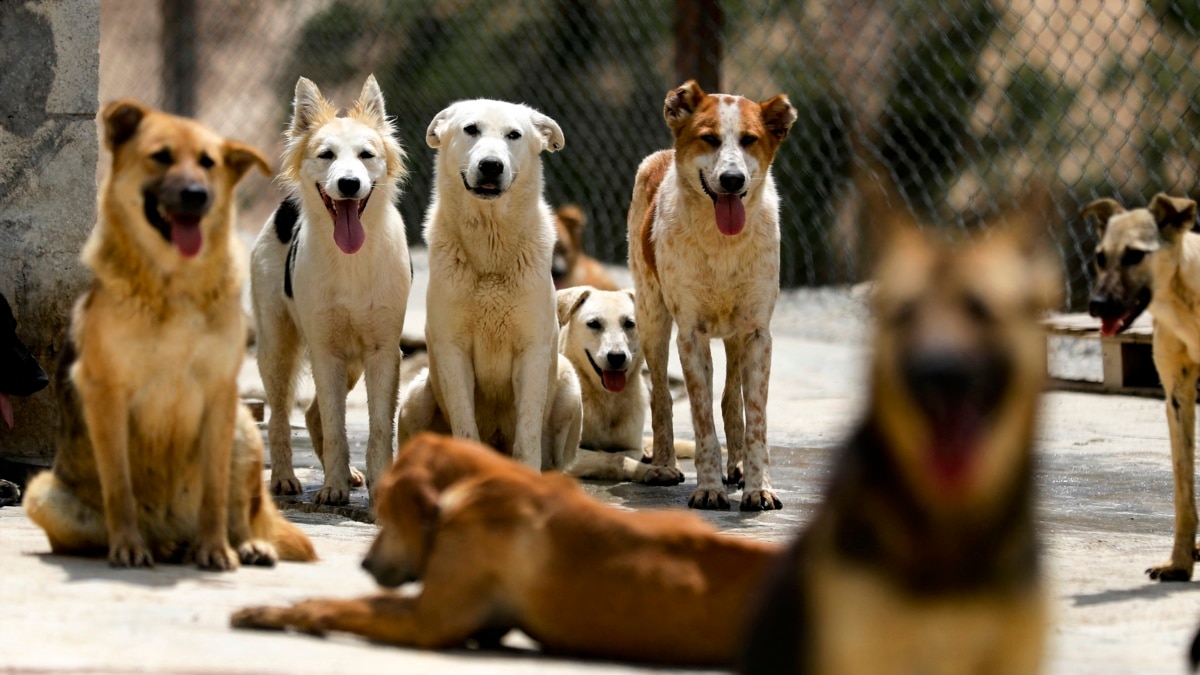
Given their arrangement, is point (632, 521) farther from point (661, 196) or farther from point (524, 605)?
point (661, 196)

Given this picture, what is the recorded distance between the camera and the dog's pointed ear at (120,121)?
13.7ft

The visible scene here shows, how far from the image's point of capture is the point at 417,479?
349cm


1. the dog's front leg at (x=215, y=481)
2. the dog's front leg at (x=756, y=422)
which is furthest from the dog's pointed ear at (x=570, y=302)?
the dog's front leg at (x=215, y=481)

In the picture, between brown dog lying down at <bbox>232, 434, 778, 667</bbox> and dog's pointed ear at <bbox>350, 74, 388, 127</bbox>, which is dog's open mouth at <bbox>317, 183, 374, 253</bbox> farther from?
brown dog lying down at <bbox>232, 434, 778, 667</bbox>

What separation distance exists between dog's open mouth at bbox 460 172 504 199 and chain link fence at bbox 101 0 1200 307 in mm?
3948

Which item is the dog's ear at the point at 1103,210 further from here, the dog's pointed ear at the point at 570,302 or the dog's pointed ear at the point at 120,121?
the dog's pointed ear at the point at 570,302

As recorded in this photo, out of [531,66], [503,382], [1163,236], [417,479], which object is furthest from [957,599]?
[531,66]

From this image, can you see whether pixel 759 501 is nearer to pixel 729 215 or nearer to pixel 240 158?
pixel 729 215

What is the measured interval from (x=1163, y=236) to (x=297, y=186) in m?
3.78

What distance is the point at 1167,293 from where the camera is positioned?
15.9 ft

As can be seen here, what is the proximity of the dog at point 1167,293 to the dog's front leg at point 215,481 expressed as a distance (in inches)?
106

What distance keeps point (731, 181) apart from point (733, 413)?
1265mm

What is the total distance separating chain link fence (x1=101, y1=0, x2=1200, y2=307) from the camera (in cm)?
1084

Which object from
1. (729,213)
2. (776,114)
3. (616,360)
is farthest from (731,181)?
(616,360)
